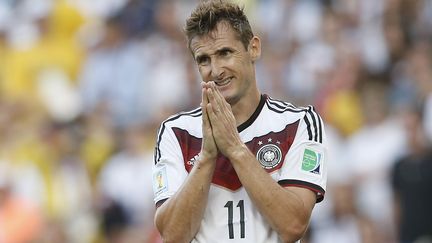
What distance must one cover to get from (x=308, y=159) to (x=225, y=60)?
0.63m

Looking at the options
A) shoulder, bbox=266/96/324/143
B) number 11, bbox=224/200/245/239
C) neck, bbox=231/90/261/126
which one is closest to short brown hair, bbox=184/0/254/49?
neck, bbox=231/90/261/126

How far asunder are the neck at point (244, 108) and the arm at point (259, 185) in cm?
27

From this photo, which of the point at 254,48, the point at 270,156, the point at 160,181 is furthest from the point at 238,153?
the point at 254,48

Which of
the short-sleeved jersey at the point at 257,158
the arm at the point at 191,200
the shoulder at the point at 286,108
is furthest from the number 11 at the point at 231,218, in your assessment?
the shoulder at the point at 286,108

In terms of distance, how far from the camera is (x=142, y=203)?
482 inches

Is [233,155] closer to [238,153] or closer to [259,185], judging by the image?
[238,153]

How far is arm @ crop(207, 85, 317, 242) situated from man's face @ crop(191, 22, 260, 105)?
0.14 m

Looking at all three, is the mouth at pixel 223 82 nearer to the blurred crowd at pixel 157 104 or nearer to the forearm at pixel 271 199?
the forearm at pixel 271 199

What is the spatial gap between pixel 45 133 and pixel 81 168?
2.46 feet

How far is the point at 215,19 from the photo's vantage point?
19.9ft

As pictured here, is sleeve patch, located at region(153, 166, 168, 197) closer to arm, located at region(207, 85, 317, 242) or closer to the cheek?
arm, located at region(207, 85, 317, 242)

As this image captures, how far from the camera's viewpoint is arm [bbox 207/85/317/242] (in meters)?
5.77

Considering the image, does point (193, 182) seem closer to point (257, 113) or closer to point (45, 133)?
point (257, 113)

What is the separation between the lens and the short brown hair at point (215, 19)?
19.9ft
